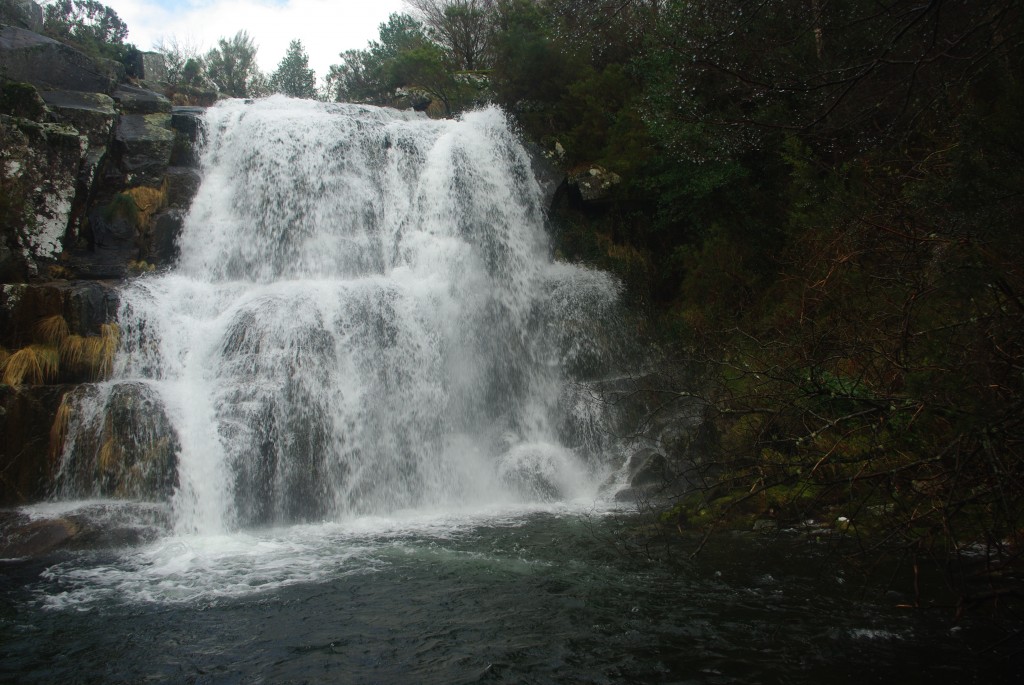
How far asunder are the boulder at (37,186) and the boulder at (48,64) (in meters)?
2.83

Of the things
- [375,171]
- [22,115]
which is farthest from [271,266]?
[22,115]

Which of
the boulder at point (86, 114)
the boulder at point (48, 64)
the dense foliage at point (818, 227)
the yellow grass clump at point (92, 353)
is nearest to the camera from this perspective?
the dense foliage at point (818, 227)

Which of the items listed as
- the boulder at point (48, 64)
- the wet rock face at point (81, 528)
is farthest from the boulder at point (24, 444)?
the boulder at point (48, 64)

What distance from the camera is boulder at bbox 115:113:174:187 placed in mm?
14656

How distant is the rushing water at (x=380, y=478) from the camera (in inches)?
213

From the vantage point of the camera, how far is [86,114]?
47.5 feet

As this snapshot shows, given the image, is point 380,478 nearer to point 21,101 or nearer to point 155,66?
point 21,101

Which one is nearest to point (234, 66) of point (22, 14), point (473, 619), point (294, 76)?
point (294, 76)

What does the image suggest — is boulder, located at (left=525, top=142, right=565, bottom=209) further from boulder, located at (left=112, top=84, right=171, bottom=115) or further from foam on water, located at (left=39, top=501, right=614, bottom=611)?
boulder, located at (left=112, top=84, right=171, bottom=115)

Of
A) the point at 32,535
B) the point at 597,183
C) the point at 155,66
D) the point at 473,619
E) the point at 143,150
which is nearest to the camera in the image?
the point at 473,619

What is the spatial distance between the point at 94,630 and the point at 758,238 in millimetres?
12262

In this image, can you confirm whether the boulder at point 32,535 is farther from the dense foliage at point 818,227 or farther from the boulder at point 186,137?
the boulder at point 186,137

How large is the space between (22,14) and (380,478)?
22007 millimetres

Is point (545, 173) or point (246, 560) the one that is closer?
point (246, 560)
